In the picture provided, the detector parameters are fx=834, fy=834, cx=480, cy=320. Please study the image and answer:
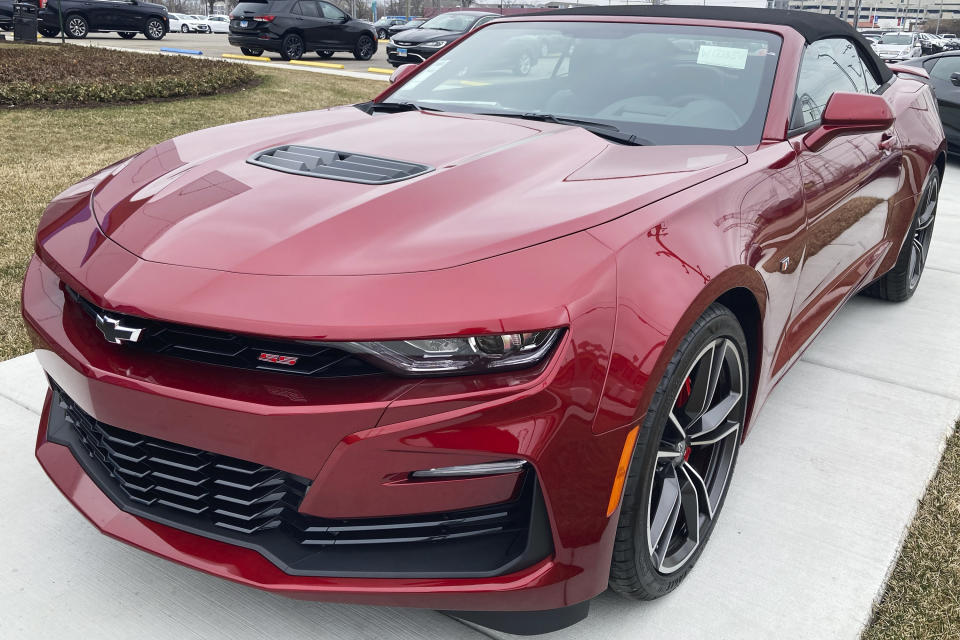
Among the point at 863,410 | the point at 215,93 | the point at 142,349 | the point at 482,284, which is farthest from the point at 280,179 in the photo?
the point at 215,93

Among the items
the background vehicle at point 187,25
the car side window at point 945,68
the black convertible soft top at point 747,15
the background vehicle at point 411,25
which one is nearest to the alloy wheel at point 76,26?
the background vehicle at point 411,25

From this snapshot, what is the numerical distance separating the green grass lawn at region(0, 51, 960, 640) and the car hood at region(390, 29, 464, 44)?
10.3 ft

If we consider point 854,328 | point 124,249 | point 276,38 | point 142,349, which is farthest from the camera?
point 276,38

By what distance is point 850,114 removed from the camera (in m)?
2.74

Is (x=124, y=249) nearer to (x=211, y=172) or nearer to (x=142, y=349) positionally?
(x=142, y=349)

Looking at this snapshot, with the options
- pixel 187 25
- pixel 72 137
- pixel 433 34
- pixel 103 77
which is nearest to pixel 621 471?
pixel 72 137

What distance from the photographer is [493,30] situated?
365cm

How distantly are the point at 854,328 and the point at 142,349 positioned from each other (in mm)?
3622

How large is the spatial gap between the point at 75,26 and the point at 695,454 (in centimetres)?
2428

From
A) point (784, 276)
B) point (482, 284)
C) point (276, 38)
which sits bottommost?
point (276, 38)

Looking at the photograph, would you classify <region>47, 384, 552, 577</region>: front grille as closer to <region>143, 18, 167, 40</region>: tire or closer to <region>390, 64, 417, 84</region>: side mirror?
<region>390, 64, 417, 84</region>: side mirror

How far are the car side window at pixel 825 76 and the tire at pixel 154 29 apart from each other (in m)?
24.5

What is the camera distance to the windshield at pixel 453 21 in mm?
17922

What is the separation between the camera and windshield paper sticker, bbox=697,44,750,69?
290 centimetres
